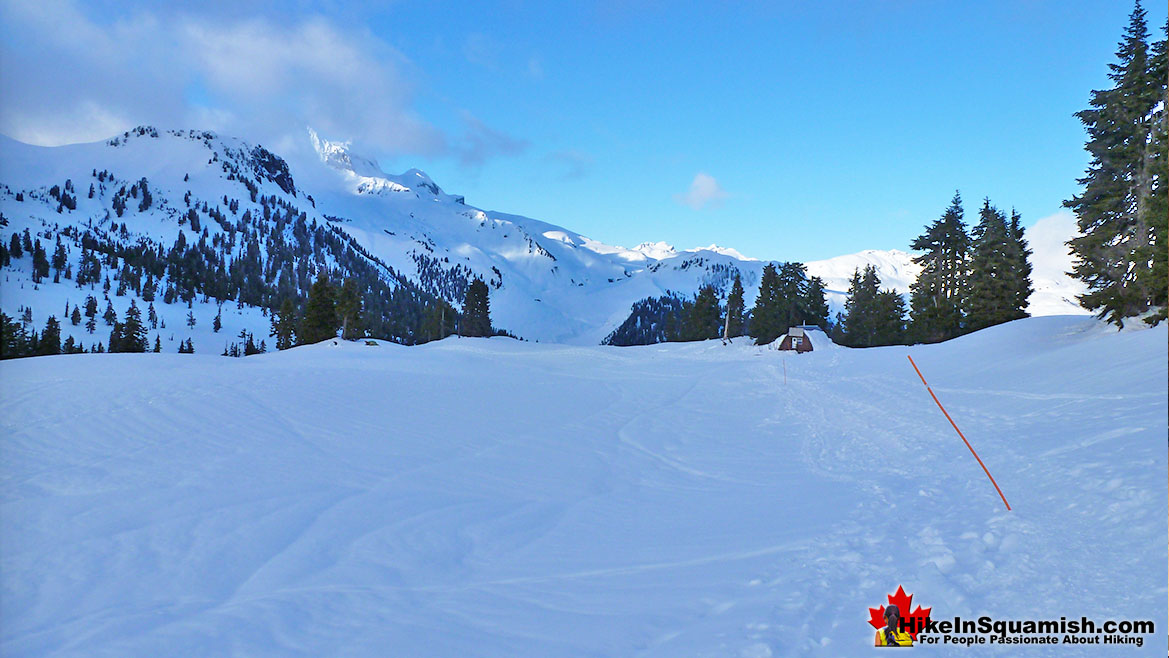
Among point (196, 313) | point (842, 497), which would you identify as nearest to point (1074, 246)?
point (842, 497)

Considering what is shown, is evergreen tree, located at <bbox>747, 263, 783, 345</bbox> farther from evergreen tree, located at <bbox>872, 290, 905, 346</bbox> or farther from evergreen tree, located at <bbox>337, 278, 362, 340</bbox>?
evergreen tree, located at <bbox>337, 278, 362, 340</bbox>

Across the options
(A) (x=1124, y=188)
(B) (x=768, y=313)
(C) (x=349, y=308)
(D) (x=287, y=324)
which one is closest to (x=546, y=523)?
(A) (x=1124, y=188)

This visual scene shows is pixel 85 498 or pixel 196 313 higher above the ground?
pixel 196 313

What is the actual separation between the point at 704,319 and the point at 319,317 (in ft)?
169

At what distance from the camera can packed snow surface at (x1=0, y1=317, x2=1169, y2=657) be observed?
4.91 metres

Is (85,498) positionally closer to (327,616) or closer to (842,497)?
(327,616)

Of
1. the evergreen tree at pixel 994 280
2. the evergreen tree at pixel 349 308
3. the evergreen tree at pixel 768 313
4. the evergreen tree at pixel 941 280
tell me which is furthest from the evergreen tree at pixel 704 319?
the evergreen tree at pixel 349 308

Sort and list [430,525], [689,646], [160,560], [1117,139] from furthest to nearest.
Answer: [1117,139]
[430,525]
[160,560]
[689,646]

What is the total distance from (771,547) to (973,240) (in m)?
51.6

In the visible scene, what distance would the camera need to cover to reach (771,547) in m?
6.60

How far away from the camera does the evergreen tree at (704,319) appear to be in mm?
79250

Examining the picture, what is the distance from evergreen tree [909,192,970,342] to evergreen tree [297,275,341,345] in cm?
6032

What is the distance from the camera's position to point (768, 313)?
2564 inches

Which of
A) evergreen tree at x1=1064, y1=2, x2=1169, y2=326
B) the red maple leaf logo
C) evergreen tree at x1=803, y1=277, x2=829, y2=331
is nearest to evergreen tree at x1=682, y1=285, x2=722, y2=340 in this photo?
evergreen tree at x1=803, y1=277, x2=829, y2=331
